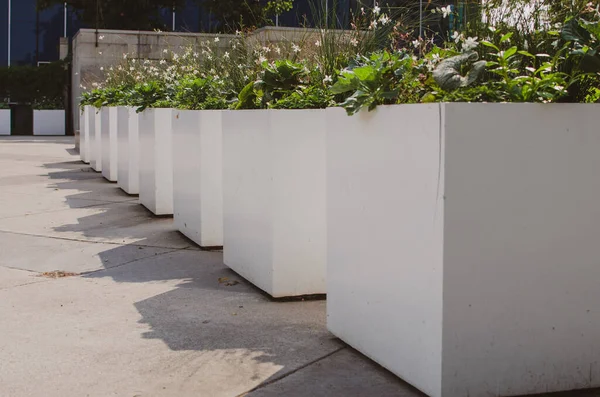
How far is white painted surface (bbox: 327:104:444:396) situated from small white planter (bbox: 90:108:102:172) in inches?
454

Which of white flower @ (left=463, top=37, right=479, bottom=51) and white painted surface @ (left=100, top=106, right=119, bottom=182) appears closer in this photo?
white flower @ (left=463, top=37, right=479, bottom=51)

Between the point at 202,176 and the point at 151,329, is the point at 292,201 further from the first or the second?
the point at 202,176

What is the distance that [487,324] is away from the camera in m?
3.55

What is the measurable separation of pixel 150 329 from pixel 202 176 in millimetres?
2866

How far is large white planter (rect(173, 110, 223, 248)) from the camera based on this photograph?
7.42 m

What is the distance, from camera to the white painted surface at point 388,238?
3.55 meters

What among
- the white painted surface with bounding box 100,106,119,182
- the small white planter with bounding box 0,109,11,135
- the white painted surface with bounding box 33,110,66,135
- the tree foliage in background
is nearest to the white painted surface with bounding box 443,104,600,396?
the white painted surface with bounding box 100,106,119,182

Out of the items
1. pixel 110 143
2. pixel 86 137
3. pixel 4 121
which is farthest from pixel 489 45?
pixel 4 121

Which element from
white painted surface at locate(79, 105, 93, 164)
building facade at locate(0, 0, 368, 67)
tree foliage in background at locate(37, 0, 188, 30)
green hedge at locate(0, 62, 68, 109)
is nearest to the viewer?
white painted surface at locate(79, 105, 93, 164)

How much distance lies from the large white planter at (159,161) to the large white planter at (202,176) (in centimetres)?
126

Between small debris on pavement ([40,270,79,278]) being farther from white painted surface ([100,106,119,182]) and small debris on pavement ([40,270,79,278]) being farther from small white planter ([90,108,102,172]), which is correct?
small white planter ([90,108,102,172])

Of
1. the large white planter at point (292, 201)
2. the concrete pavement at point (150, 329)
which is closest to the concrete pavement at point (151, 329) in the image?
the concrete pavement at point (150, 329)

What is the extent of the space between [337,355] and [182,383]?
840 mm

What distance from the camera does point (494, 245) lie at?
Answer: 3.53 meters
